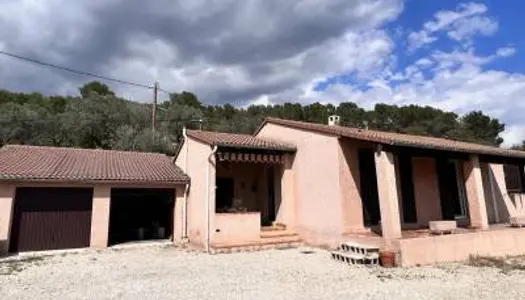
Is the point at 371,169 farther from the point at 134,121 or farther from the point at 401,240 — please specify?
the point at 134,121

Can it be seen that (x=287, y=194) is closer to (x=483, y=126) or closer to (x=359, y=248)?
(x=359, y=248)

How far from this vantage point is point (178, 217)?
63.6 ft

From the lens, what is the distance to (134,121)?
44688 mm

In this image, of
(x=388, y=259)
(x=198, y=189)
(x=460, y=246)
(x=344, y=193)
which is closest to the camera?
(x=388, y=259)

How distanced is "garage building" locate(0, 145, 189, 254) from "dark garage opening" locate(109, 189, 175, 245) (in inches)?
2.3

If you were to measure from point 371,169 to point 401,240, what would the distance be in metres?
4.76

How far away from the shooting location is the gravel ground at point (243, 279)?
872 centimetres

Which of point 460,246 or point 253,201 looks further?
point 253,201

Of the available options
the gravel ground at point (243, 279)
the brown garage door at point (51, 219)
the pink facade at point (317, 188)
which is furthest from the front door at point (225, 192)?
the brown garage door at point (51, 219)

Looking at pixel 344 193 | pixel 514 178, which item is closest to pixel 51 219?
pixel 344 193

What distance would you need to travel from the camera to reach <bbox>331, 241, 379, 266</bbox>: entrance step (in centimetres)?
1220

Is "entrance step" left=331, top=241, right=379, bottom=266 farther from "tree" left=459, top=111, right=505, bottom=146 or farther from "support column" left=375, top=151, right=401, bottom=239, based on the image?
"tree" left=459, top=111, right=505, bottom=146

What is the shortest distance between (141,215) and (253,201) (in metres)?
7.27

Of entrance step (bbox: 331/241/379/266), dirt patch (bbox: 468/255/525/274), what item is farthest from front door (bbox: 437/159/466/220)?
entrance step (bbox: 331/241/379/266)
